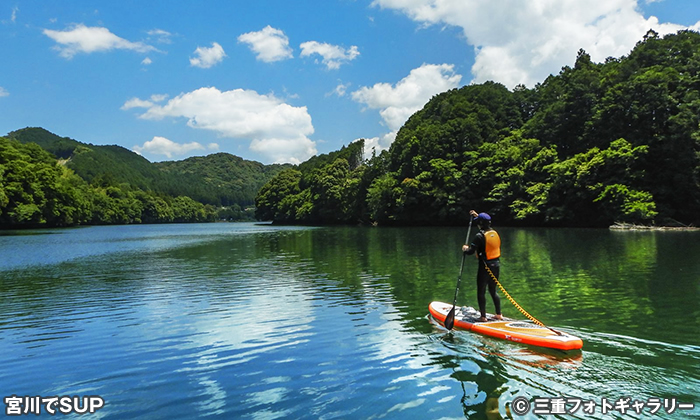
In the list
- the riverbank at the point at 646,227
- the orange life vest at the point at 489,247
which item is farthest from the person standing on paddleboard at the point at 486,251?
the riverbank at the point at 646,227

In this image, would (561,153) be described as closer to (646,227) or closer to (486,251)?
(646,227)

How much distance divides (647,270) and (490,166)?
5789 cm

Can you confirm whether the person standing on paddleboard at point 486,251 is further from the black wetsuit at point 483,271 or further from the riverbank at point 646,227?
the riverbank at point 646,227

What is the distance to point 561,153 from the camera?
71938 mm

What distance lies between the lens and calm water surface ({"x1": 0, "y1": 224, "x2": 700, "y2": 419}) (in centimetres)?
695

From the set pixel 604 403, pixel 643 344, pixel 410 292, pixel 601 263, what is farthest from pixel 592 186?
pixel 604 403

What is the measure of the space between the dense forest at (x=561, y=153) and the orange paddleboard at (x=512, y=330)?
51.2 m

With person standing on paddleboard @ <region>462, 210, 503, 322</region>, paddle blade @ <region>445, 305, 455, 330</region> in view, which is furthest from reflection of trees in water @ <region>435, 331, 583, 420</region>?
person standing on paddleboard @ <region>462, 210, 503, 322</region>

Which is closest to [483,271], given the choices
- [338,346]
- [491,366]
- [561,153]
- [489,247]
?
[489,247]

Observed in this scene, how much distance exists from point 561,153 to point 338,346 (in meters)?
72.6

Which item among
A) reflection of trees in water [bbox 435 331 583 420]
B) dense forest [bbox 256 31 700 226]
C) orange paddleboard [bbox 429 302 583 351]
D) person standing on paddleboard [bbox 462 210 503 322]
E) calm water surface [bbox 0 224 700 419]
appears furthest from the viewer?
dense forest [bbox 256 31 700 226]

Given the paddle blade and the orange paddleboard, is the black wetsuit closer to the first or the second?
the orange paddleboard

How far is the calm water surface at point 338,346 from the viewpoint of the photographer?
695 cm

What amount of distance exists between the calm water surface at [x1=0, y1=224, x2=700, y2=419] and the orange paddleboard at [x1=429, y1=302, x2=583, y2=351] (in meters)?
0.23
